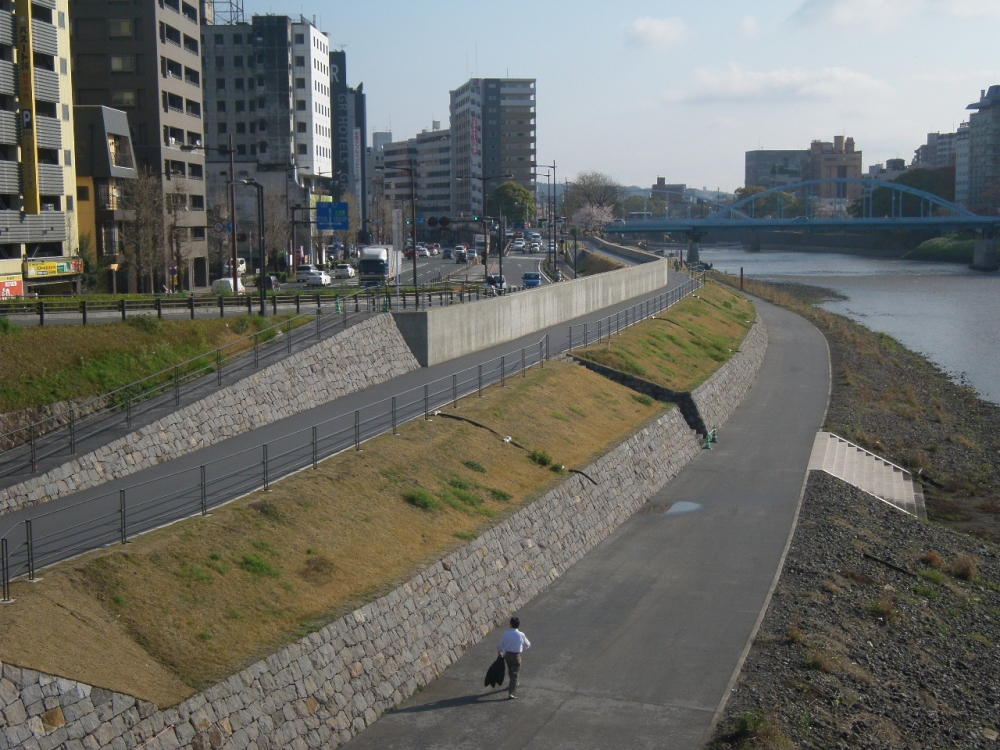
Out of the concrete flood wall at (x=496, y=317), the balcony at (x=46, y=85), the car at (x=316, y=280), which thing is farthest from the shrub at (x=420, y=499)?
the car at (x=316, y=280)

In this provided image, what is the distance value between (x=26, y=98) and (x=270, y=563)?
100 feet

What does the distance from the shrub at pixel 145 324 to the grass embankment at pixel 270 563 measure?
297 inches

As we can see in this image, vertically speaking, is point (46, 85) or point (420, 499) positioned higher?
point (46, 85)

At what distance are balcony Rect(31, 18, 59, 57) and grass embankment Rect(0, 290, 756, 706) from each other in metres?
27.8

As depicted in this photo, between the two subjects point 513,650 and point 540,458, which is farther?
point 540,458

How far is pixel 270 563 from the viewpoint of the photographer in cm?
1429

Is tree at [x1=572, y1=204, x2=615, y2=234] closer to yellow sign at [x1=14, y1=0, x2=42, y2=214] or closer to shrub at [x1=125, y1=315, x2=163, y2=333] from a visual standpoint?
yellow sign at [x1=14, y1=0, x2=42, y2=214]

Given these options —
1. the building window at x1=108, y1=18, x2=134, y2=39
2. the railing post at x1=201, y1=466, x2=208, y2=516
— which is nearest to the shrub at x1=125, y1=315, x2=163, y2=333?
the railing post at x1=201, y1=466, x2=208, y2=516

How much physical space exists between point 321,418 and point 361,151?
Answer: 291 ft

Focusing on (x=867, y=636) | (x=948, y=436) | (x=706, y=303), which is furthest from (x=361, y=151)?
(x=867, y=636)

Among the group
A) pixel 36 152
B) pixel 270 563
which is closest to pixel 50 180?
pixel 36 152

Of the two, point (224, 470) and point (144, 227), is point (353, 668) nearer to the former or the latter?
point (224, 470)

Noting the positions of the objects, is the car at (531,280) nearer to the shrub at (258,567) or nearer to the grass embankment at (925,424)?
the grass embankment at (925,424)

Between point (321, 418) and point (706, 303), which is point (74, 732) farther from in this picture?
point (706, 303)
